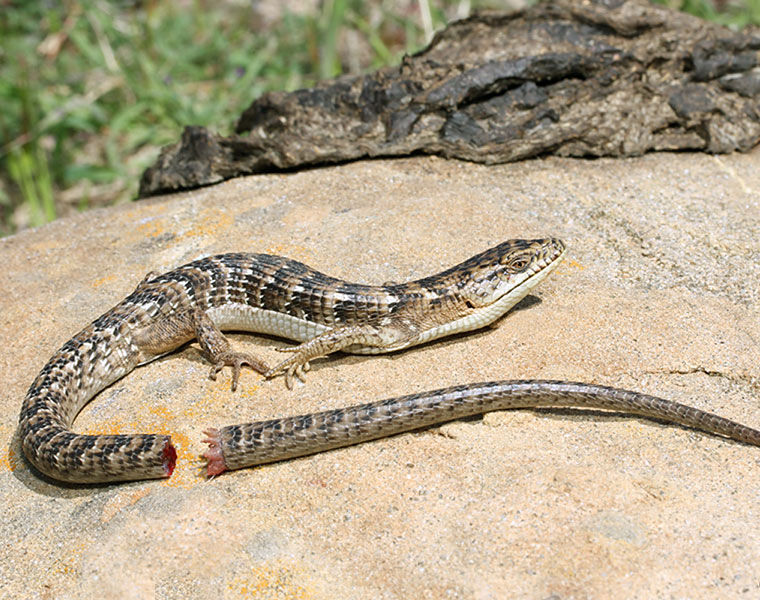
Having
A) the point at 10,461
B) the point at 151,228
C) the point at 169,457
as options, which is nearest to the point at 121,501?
the point at 169,457

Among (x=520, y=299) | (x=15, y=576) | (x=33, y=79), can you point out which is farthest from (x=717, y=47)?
(x=33, y=79)

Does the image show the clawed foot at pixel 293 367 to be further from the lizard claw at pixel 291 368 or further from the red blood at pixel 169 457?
the red blood at pixel 169 457

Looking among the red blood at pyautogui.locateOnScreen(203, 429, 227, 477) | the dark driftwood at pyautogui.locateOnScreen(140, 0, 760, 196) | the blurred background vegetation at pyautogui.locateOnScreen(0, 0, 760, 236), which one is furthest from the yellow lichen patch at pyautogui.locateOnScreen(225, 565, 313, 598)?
the blurred background vegetation at pyautogui.locateOnScreen(0, 0, 760, 236)

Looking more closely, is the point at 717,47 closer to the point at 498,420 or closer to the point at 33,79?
the point at 498,420

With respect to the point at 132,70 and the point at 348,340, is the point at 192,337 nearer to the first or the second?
the point at 348,340

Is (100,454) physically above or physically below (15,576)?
above

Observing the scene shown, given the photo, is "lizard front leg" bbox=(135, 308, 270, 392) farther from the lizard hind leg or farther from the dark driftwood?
the dark driftwood

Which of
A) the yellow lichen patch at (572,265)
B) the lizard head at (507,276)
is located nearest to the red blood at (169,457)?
the lizard head at (507,276)
